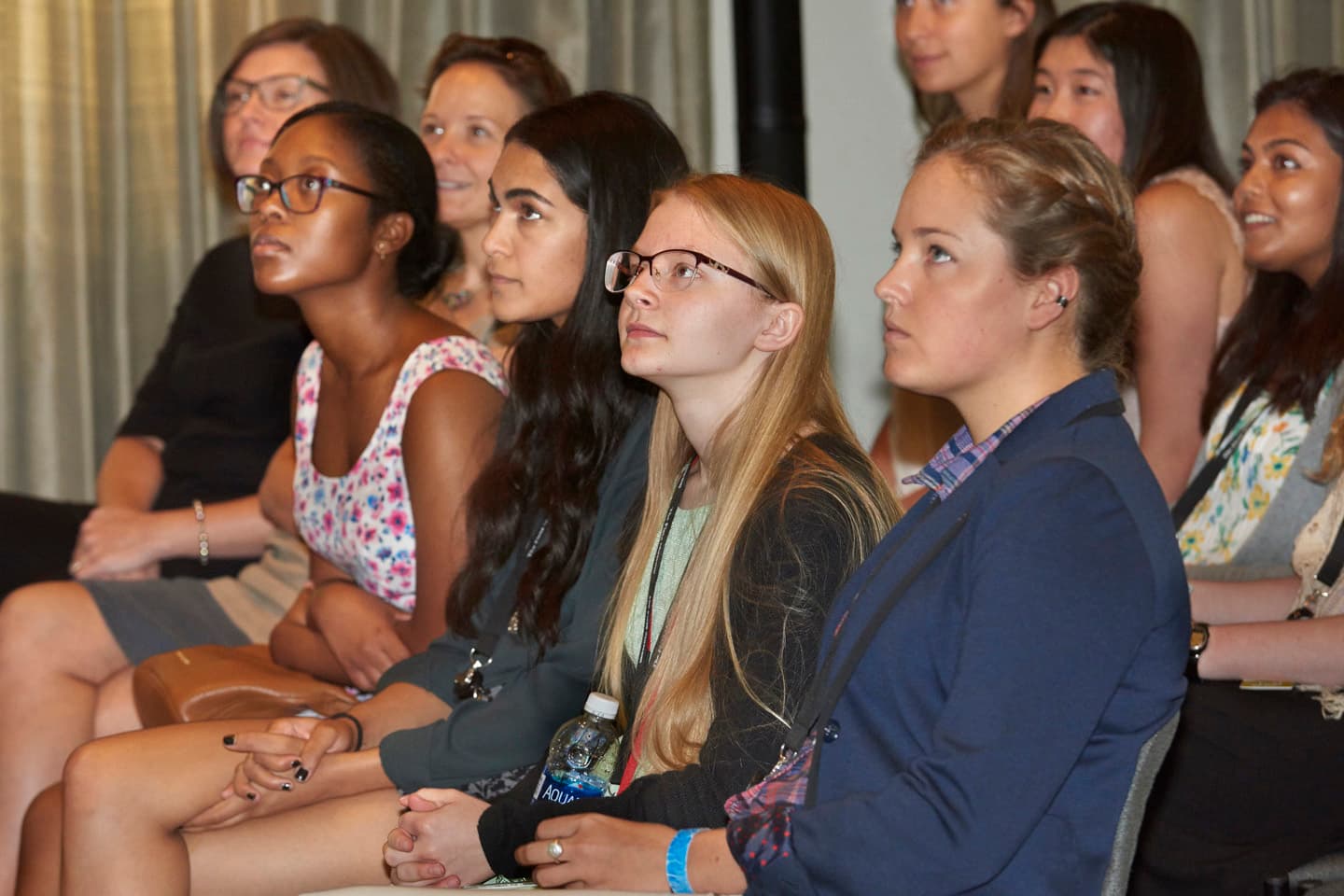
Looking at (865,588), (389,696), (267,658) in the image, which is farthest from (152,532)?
(865,588)

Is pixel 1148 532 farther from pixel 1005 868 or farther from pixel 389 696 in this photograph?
pixel 389 696

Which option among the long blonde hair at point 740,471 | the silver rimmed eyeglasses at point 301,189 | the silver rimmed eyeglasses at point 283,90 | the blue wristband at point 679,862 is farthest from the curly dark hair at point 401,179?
the blue wristband at point 679,862

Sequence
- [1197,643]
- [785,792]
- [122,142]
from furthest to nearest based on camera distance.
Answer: [122,142]
[1197,643]
[785,792]

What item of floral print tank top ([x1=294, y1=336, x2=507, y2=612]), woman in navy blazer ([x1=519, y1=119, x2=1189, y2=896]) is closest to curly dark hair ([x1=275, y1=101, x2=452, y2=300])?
floral print tank top ([x1=294, y1=336, x2=507, y2=612])

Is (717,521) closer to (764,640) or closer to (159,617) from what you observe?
(764,640)

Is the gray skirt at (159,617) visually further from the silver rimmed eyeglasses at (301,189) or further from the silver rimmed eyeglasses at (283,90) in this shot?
the silver rimmed eyeglasses at (283,90)

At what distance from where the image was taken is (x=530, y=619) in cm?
222

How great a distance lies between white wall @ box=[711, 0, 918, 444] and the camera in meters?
4.24

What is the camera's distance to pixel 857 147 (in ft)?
14.0

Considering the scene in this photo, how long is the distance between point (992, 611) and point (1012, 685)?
0.06m

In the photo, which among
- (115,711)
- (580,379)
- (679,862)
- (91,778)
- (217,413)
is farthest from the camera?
(217,413)

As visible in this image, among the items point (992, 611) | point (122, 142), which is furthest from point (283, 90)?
point (992, 611)

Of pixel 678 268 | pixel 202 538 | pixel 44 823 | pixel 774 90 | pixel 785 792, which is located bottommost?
pixel 44 823

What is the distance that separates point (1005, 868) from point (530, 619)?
0.97 metres
